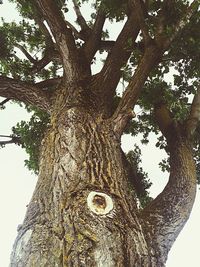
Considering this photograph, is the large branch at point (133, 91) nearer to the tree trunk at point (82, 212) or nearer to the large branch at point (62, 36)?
the tree trunk at point (82, 212)

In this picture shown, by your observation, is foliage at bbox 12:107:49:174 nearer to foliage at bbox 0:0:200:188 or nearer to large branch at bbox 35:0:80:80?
foliage at bbox 0:0:200:188

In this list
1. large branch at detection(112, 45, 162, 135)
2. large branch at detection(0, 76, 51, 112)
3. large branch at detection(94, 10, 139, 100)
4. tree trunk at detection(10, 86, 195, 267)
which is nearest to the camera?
tree trunk at detection(10, 86, 195, 267)

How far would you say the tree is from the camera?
2.45 meters

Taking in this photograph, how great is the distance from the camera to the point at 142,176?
643 centimetres

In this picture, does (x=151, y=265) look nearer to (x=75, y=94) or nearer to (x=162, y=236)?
(x=162, y=236)

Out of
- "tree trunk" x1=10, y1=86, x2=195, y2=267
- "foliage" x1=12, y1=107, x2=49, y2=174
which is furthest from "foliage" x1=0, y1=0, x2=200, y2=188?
"tree trunk" x1=10, y1=86, x2=195, y2=267

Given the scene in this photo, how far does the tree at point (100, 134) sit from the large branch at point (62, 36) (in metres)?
0.02

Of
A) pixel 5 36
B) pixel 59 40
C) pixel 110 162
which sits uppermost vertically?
pixel 5 36

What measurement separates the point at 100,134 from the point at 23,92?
5.55ft

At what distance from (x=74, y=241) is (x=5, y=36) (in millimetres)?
5537

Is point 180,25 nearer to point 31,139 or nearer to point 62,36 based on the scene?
point 62,36

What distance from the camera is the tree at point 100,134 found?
8.02ft

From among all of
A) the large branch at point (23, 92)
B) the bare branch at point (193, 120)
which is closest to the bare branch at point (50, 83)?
the large branch at point (23, 92)


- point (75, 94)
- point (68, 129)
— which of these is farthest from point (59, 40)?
point (68, 129)
